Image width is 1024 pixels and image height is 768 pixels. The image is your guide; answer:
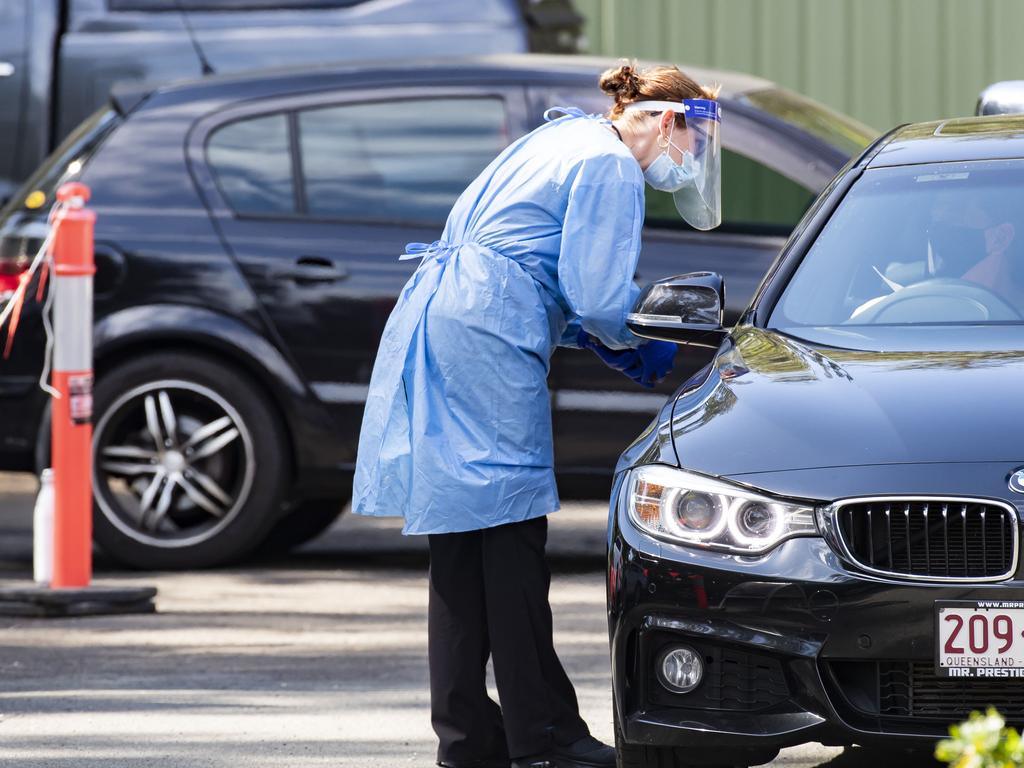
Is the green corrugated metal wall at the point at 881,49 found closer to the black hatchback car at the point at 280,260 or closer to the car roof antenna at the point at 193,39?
the car roof antenna at the point at 193,39

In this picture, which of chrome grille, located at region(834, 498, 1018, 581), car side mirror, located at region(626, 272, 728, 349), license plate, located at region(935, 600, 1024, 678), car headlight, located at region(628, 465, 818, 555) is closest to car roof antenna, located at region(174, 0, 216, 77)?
car side mirror, located at region(626, 272, 728, 349)

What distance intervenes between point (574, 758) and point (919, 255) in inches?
54.8

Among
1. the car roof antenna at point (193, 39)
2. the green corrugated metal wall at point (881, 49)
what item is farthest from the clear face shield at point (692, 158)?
the green corrugated metal wall at point (881, 49)

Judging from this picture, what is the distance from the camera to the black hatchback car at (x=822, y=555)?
11.7 ft

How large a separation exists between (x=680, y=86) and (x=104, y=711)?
217 cm

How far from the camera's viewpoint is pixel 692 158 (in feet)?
14.8

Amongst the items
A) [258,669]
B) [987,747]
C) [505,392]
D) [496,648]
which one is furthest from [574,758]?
[987,747]

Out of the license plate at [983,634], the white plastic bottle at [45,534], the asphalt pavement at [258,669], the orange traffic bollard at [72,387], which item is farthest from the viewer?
the white plastic bottle at [45,534]

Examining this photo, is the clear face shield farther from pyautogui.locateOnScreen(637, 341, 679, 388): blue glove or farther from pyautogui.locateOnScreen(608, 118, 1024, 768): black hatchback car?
pyautogui.locateOnScreen(608, 118, 1024, 768): black hatchback car

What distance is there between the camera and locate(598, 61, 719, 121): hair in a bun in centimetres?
443

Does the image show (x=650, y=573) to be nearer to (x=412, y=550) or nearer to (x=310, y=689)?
(x=310, y=689)

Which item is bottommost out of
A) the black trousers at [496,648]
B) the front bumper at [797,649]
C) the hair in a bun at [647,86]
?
the black trousers at [496,648]

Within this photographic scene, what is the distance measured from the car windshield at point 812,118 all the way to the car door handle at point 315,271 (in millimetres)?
1574

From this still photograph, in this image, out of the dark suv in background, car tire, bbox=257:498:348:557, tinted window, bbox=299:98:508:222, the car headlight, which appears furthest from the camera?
the dark suv in background
